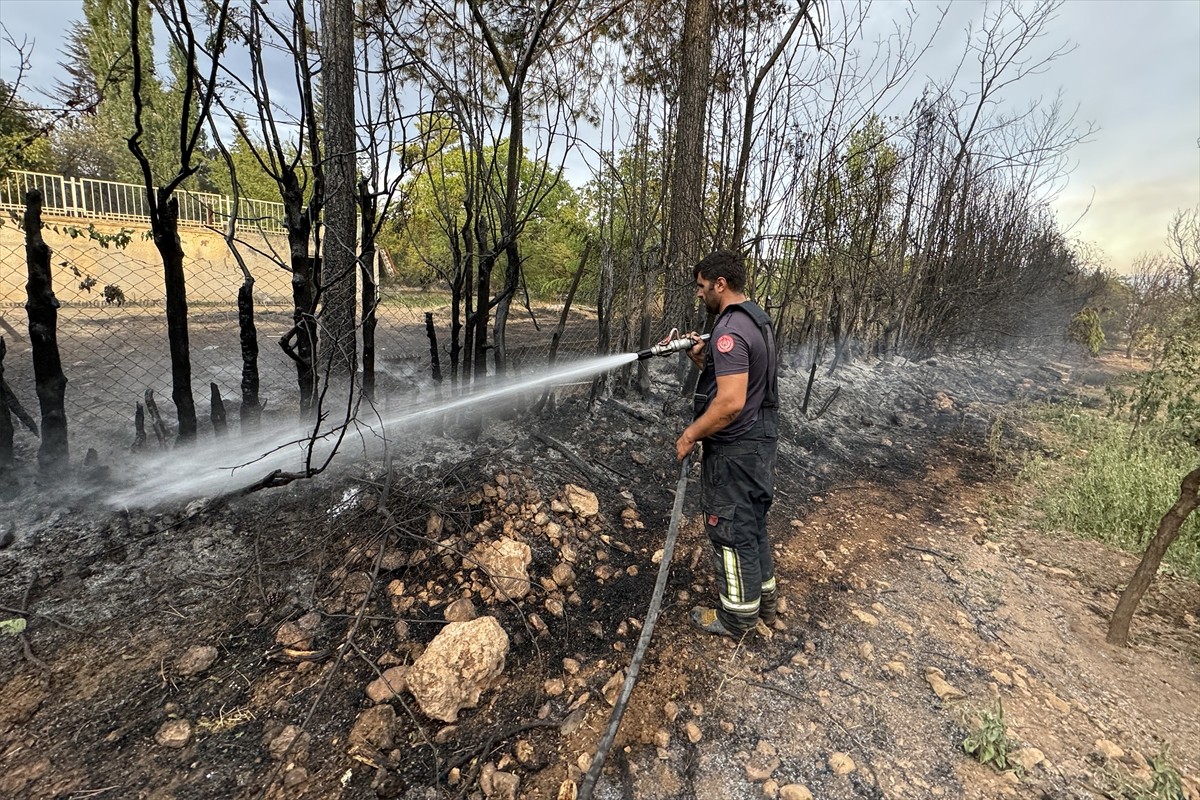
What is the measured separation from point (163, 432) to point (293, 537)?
1.30 metres

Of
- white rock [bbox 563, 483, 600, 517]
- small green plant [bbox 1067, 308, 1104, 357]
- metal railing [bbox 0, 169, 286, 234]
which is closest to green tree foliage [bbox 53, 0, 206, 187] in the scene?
metal railing [bbox 0, 169, 286, 234]

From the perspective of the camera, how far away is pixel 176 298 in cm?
284

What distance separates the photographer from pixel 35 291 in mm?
2590

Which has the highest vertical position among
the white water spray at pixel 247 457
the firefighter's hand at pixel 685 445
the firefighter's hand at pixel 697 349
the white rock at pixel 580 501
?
the firefighter's hand at pixel 697 349

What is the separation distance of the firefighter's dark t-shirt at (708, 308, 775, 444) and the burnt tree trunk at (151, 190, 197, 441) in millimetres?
2899

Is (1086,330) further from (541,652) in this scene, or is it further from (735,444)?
(541,652)

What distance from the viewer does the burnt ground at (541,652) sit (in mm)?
1759

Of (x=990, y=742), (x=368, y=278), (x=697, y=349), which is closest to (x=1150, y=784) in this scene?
(x=990, y=742)

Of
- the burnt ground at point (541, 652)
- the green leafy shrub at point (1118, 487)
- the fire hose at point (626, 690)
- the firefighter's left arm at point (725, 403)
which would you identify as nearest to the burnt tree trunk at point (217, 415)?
the burnt ground at point (541, 652)

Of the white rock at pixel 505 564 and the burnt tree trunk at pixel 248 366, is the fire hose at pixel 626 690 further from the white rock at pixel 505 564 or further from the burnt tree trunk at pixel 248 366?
the burnt tree trunk at pixel 248 366

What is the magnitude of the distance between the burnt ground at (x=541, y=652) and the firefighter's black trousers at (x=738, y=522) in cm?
23

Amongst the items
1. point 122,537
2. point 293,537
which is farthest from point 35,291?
point 293,537

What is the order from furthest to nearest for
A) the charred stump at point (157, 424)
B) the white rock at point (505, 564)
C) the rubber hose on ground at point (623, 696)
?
the charred stump at point (157, 424) → the white rock at point (505, 564) → the rubber hose on ground at point (623, 696)

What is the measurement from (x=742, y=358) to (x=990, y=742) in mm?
1775
